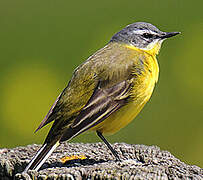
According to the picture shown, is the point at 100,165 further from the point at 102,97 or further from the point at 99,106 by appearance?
the point at 102,97

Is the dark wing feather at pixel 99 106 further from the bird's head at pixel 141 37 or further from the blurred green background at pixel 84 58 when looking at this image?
the blurred green background at pixel 84 58

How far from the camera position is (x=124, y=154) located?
6820 millimetres

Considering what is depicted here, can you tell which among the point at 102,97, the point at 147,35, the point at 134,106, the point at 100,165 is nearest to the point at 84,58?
the point at 147,35

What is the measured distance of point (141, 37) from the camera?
784 cm

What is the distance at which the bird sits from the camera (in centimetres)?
622

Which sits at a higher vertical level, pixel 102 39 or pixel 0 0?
pixel 0 0

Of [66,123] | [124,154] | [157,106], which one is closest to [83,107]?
[66,123]

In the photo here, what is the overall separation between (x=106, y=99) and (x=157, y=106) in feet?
13.0

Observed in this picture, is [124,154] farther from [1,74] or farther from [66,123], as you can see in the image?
[1,74]

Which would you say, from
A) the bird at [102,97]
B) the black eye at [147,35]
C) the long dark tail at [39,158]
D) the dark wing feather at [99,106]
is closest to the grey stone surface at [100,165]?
the long dark tail at [39,158]

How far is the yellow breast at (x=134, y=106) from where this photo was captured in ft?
21.8

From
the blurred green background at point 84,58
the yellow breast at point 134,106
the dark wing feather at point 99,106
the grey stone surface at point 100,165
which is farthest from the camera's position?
the blurred green background at point 84,58

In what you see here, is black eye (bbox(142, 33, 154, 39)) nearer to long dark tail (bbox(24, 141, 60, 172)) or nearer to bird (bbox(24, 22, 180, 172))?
bird (bbox(24, 22, 180, 172))

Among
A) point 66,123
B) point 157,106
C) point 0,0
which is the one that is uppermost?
point 0,0
